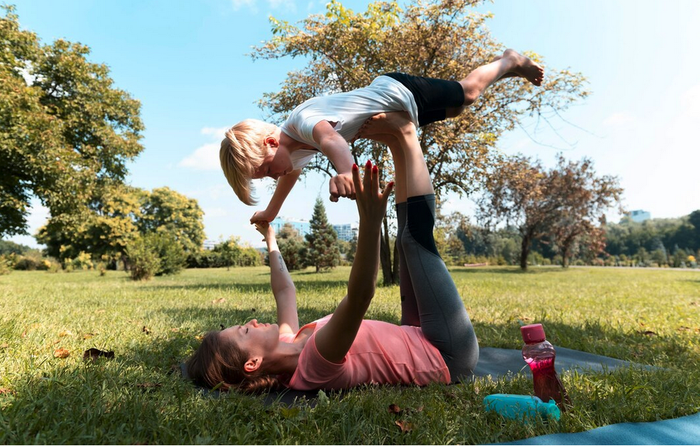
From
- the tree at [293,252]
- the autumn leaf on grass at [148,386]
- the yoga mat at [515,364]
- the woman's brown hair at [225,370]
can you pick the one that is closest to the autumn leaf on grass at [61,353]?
the yoga mat at [515,364]

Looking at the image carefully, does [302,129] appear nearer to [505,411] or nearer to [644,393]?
[505,411]

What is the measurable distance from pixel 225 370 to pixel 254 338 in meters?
0.22

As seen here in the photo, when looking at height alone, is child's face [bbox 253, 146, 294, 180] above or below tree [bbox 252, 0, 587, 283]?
below

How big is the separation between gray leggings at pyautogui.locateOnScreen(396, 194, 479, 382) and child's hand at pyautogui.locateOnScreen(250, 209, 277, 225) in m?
1.12

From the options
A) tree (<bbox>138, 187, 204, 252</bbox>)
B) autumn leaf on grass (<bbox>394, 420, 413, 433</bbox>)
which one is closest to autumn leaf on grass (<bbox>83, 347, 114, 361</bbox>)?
autumn leaf on grass (<bbox>394, 420, 413, 433</bbox>)

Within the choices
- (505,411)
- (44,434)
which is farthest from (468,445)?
Answer: (44,434)

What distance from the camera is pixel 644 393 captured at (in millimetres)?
2066

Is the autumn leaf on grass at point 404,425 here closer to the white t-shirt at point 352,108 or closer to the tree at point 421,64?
the white t-shirt at point 352,108

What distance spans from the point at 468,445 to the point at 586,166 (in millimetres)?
23941

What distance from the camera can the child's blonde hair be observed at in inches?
111

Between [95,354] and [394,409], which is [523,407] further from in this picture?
[95,354]

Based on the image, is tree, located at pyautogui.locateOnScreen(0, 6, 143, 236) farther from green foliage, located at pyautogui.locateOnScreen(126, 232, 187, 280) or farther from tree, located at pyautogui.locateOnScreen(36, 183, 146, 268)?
tree, located at pyautogui.locateOnScreen(36, 183, 146, 268)

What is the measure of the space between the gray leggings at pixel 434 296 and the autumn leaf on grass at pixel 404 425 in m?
0.62

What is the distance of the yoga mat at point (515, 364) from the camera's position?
2341mm
